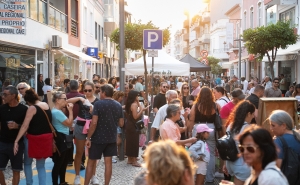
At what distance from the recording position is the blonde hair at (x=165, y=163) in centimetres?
310

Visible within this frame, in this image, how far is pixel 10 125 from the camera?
7.50m

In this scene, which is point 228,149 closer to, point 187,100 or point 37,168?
point 37,168

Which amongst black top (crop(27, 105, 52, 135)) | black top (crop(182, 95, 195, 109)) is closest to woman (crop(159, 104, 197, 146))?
black top (crop(27, 105, 52, 135))

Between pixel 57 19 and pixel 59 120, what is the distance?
17.8 metres

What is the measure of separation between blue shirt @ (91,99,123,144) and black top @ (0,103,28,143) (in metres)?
1.22

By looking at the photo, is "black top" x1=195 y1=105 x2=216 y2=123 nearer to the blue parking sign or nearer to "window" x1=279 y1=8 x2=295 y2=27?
the blue parking sign

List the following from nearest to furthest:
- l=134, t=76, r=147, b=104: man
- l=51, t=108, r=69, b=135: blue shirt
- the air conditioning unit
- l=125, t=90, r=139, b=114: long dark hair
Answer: l=51, t=108, r=69, b=135: blue shirt < l=125, t=90, r=139, b=114: long dark hair < l=134, t=76, r=147, b=104: man < the air conditioning unit

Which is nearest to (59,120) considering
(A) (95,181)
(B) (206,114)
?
(A) (95,181)

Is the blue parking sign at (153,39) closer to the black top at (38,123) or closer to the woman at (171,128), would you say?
the woman at (171,128)

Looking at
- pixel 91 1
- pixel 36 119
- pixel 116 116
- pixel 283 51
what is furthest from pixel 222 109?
pixel 91 1

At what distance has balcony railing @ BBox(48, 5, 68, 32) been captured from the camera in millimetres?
23773

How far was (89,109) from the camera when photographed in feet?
29.6

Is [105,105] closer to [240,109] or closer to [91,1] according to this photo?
[240,109]

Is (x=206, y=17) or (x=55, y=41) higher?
(x=206, y=17)
